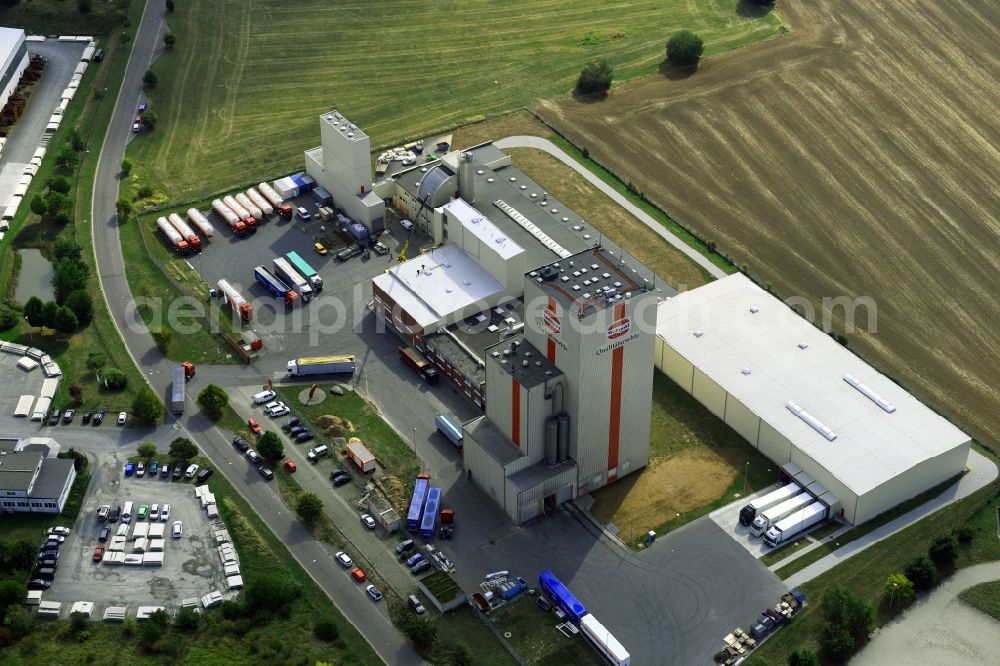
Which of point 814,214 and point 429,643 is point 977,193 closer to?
point 814,214

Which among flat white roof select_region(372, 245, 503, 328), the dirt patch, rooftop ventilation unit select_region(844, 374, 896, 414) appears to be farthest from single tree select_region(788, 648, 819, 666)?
flat white roof select_region(372, 245, 503, 328)

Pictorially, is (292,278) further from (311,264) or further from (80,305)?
(80,305)

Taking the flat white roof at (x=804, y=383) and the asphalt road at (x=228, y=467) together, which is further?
the flat white roof at (x=804, y=383)

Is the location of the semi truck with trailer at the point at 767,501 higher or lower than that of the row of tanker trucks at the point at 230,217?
lower

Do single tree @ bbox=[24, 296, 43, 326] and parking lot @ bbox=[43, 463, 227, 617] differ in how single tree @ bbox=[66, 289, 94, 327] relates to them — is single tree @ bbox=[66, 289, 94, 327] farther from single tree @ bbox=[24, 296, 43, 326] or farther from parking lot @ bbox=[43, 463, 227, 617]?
parking lot @ bbox=[43, 463, 227, 617]

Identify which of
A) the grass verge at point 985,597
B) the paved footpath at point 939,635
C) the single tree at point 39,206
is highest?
the single tree at point 39,206

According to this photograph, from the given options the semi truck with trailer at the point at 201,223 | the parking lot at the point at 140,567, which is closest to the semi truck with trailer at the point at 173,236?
the semi truck with trailer at the point at 201,223

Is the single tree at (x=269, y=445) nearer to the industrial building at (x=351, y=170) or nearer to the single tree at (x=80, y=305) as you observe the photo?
the single tree at (x=80, y=305)

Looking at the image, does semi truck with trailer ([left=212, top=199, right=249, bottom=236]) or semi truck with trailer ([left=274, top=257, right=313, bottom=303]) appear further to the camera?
semi truck with trailer ([left=212, top=199, right=249, bottom=236])
